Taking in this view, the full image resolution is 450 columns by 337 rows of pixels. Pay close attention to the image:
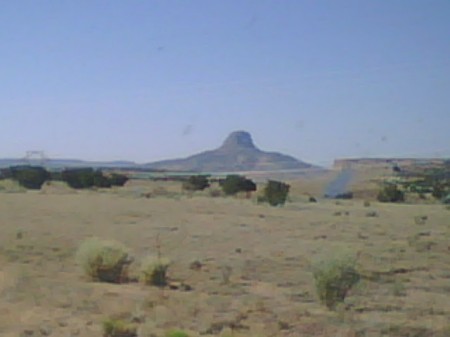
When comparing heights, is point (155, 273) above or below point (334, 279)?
below

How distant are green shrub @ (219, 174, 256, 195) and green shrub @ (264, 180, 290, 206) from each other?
19.8 m

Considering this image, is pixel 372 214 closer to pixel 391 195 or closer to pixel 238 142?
pixel 391 195

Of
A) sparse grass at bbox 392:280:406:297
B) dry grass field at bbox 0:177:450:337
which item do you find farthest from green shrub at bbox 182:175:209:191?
sparse grass at bbox 392:280:406:297

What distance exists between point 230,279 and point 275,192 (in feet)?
187

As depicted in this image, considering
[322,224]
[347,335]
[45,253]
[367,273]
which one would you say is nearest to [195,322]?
[347,335]

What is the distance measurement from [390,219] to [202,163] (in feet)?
272

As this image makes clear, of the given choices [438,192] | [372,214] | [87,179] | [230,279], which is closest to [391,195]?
[438,192]

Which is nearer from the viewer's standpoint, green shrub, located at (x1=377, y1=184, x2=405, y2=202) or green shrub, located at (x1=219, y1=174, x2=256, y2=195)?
green shrub, located at (x1=377, y1=184, x2=405, y2=202)

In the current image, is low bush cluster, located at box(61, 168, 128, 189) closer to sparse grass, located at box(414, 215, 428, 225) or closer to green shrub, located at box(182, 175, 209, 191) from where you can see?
green shrub, located at box(182, 175, 209, 191)

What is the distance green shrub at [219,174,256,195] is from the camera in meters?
109

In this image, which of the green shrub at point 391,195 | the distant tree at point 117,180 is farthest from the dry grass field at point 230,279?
the distant tree at point 117,180

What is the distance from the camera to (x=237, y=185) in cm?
10925

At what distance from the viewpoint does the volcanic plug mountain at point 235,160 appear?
131m

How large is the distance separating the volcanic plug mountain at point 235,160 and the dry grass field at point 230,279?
71261 mm
